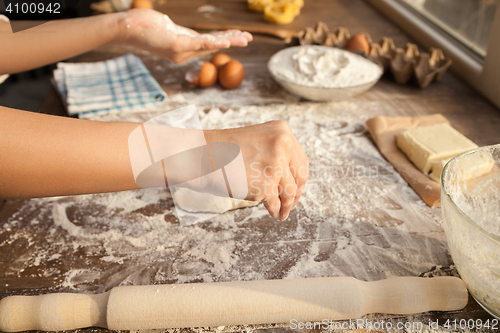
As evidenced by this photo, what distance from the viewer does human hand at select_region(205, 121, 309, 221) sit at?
2.28 ft

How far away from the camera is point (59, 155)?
635 mm

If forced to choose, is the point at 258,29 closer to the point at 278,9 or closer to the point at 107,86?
the point at 278,9

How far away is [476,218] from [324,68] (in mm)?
780

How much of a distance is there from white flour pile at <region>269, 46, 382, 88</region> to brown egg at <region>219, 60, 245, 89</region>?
13cm

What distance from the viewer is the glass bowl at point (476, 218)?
58cm

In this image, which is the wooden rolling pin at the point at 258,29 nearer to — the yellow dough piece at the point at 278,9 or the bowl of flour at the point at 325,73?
the yellow dough piece at the point at 278,9

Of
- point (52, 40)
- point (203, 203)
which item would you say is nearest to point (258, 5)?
point (52, 40)

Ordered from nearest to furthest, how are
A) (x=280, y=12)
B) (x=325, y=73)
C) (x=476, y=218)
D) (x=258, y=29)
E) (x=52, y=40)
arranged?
1. (x=476, y=218)
2. (x=52, y=40)
3. (x=325, y=73)
4. (x=258, y=29)
5. (x=280, y=12)

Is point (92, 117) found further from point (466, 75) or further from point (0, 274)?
point (466, 75)

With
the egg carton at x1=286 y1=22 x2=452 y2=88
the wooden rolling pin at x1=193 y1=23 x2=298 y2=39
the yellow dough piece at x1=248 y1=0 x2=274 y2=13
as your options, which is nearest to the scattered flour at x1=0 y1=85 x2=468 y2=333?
the egg carton at x1=286 y1=22 x2=452 y2=88

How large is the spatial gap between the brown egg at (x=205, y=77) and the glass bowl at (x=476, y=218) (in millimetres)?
961

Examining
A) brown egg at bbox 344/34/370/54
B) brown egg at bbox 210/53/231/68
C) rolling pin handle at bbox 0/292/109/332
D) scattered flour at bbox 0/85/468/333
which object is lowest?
scattered flour at bbox 0/85/468/333

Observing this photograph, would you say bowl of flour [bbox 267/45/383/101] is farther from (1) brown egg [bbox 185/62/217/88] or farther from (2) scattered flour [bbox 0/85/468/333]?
(2) scattered flour [bbox 0/85/468/333]

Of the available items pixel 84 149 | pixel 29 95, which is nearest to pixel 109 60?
pixel 29 95
